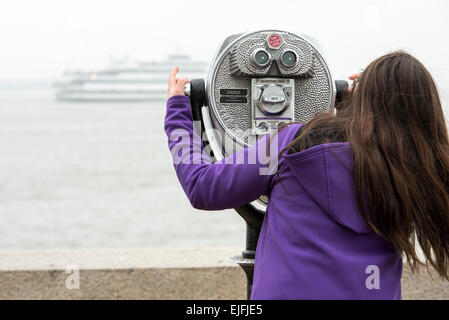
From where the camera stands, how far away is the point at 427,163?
3.49 ft

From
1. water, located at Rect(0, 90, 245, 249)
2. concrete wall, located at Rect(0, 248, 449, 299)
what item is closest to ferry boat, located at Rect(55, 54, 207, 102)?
water, located at Rect(0, 90, 245, 249)

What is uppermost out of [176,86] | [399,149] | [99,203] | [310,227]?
[176,86]

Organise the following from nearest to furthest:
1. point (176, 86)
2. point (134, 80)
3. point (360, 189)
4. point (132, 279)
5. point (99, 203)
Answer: point (360, 189), point (176, 86), point (132, 279), point (99, 203), point (134, 80)

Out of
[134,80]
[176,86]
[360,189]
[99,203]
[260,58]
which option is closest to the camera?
[360,189]

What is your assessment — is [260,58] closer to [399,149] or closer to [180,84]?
[180,84]

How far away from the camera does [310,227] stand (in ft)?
3.56

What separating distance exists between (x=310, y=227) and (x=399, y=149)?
20cm

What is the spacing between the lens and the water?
5429 mm

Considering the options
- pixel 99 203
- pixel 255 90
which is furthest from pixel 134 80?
pixel 255 90

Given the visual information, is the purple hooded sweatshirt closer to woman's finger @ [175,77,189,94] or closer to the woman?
the woman

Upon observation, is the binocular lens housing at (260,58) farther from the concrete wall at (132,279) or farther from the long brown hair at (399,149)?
the concrete wall at (132,279)

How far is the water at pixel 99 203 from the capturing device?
5.43 meters

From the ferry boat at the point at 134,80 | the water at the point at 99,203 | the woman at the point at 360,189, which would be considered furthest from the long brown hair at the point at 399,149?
the ferry boat at the point at 134,80

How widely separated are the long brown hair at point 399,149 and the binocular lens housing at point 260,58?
0.40 meters
